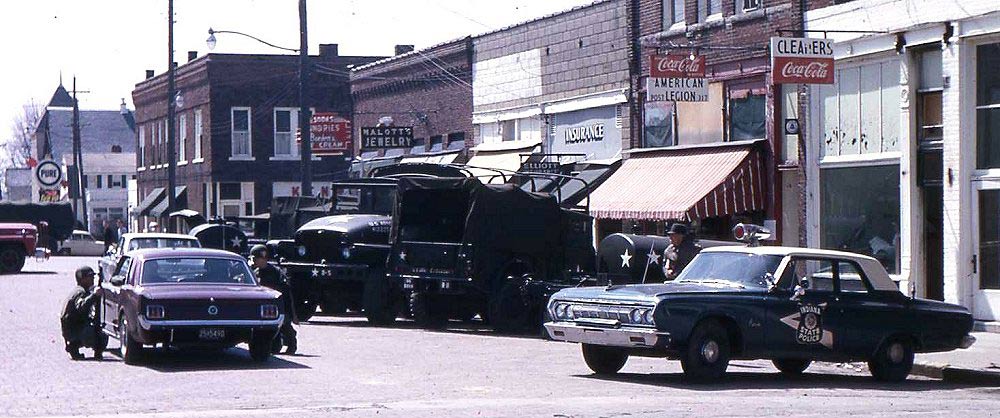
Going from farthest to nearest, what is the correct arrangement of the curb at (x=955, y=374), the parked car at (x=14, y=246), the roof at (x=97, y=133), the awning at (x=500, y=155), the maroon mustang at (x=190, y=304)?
the roof at (x=97, y=133), the parked car at (x=14, y=246), the awning at (x=500, y=155), the maroon mustang at (x=190, y=304), the curb at (x=955, y=374)

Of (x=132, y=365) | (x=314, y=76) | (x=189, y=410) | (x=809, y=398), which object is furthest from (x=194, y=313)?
(x=314, y=76)

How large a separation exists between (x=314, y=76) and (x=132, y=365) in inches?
1974

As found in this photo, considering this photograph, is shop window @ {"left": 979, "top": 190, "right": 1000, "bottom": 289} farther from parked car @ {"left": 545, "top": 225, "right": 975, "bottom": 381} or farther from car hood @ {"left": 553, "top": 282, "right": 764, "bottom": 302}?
car hood @ {"left": 553, "top": 282, "right": 764, "bottom": 302}

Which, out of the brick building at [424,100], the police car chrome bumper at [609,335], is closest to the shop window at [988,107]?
the police car chrome bumper at [609,335]

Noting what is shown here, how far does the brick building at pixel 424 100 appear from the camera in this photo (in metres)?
43.4

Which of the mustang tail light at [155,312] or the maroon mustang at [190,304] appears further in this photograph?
the maroon mustang at [190,304]

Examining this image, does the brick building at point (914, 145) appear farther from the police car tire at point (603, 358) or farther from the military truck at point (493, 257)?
the police car tire at point (603, 358)

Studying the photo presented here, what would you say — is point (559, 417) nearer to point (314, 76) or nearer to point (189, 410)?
point (189, 410)

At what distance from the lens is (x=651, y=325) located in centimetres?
1600

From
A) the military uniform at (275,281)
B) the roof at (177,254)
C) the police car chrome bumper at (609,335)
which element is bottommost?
the police car chrome bumper at (609,335)

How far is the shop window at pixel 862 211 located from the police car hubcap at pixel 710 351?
10379 mm

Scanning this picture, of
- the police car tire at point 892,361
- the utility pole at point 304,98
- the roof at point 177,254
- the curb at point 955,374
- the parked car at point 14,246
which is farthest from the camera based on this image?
the parked car at point 14,246

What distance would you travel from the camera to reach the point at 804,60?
2495cm

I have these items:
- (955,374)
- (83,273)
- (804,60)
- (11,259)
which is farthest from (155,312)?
(11,259)
